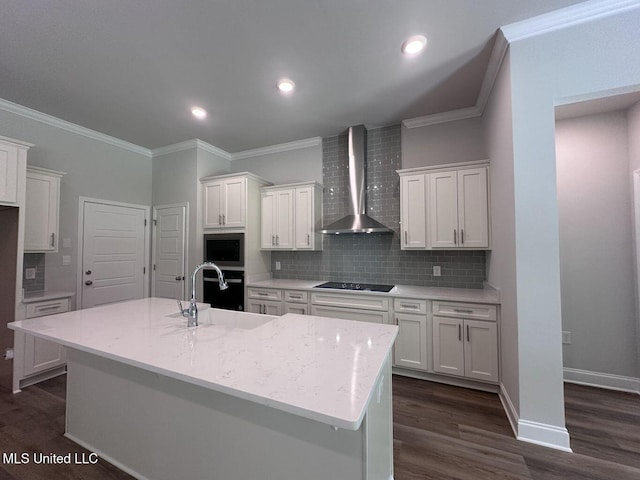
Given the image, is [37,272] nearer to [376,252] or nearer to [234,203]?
[234,203]

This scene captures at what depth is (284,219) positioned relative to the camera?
12.1 ft

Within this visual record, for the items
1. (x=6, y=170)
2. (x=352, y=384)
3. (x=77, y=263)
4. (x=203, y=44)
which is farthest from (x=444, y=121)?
(x=77, y=263)

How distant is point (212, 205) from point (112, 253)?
63.1 inches

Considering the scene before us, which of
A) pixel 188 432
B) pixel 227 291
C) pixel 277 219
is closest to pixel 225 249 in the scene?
pixel 227 291

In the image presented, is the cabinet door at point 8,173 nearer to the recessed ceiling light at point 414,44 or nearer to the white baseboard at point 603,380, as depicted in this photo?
the recessed ceiling light at point 414,44

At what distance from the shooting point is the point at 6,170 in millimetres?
2420

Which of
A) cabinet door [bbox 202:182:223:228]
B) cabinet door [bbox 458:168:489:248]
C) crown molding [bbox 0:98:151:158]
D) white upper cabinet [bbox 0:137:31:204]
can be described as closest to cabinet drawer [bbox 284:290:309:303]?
cabinet door [bbox 202:182:223:228]

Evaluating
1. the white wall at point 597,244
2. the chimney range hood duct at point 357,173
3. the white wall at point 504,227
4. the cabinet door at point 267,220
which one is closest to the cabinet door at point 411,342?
the white wall at point 504,227

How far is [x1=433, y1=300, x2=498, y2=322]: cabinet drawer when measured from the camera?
2373 millimetres

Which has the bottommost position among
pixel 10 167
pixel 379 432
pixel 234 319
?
pixel 379 432

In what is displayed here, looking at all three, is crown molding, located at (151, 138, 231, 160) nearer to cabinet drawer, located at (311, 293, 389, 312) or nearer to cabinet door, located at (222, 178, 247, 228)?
cabinet door, located at (222, 178, 247, 228)

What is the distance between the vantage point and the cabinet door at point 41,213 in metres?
2.78

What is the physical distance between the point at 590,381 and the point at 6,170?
5948mm

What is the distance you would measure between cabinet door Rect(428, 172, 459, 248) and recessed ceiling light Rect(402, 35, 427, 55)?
1.21m
